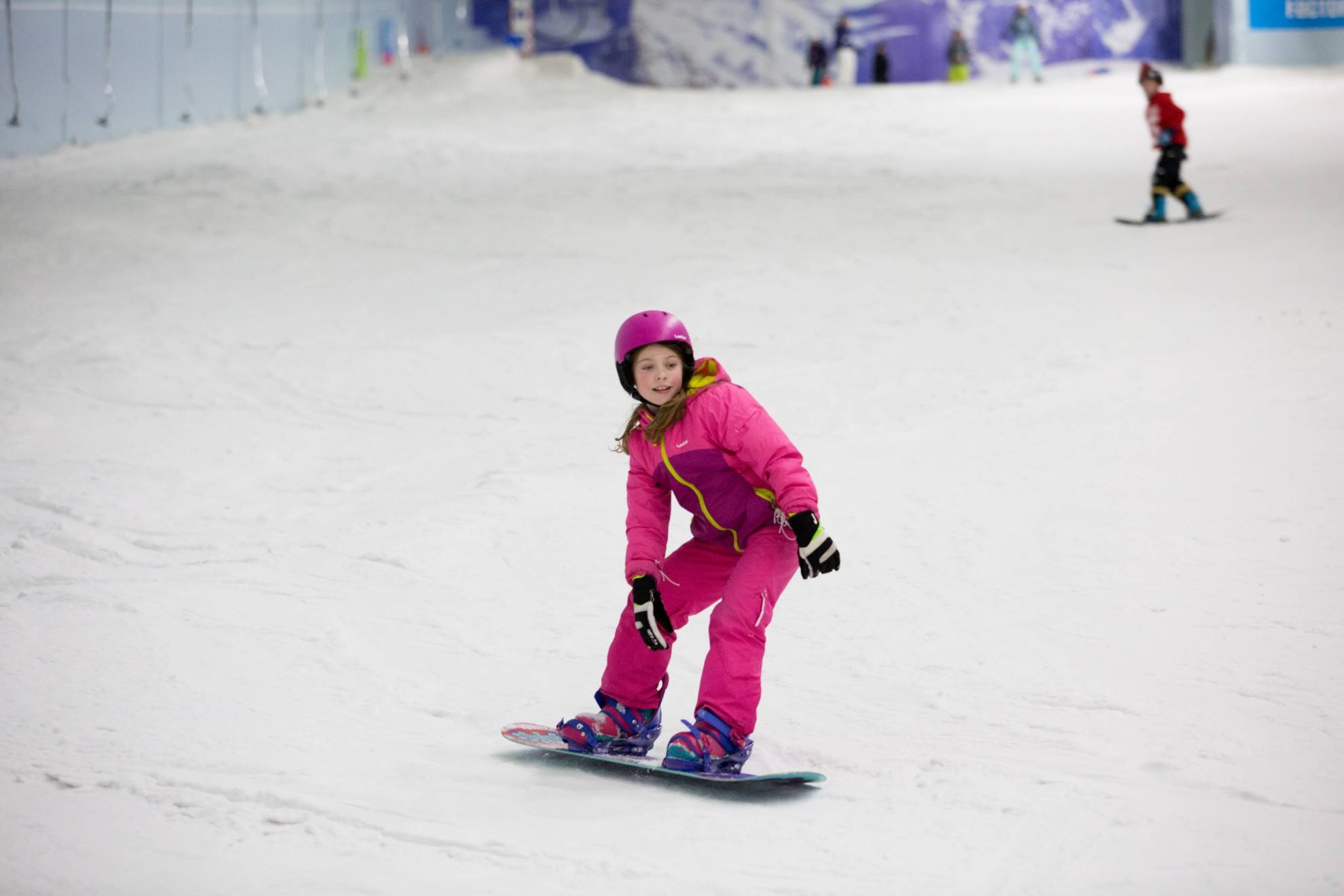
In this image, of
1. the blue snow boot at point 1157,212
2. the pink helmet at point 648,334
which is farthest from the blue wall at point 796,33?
the pink helmet at point 648,334

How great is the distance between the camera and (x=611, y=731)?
12.1ft

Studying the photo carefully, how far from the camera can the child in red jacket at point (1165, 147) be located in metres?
11.0

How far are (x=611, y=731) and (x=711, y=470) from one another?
796 mm

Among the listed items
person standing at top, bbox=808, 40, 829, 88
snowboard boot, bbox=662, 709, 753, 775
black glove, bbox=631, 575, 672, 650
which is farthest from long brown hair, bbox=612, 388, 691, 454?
person standing at top, bbox=808, 40, 829, 88

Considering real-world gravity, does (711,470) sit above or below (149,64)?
below

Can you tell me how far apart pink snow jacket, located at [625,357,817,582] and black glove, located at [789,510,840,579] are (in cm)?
10

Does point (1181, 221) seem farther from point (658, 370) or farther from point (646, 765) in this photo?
point (646, 765)

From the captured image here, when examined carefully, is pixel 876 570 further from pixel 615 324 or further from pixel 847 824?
pixel 615 324

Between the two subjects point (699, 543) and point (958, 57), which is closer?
point (699, 543)

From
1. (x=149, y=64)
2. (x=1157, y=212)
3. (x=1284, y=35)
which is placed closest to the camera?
(x=1157, y=212)

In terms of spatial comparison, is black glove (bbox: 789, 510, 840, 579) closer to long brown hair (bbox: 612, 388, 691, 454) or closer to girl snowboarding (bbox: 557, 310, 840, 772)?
girl snowboarding (bbox: 557, 310, 840, 772)

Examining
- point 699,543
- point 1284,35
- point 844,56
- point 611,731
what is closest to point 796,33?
point 844,56

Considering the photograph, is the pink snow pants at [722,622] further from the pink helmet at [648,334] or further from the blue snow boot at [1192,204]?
the blue snow boot at [1192,204]

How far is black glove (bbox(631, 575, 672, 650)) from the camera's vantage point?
3.43m
